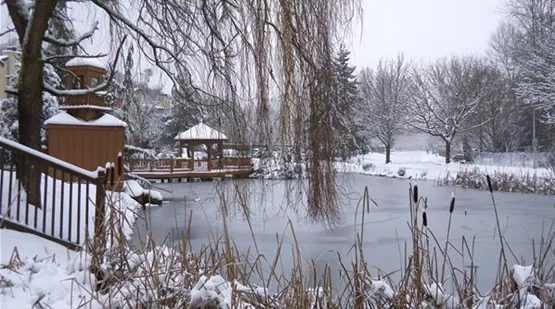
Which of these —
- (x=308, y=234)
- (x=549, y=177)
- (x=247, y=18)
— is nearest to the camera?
(x=247, y=18)

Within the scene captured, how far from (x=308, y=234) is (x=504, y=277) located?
5787mm

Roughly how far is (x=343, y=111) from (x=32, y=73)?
4174 mm

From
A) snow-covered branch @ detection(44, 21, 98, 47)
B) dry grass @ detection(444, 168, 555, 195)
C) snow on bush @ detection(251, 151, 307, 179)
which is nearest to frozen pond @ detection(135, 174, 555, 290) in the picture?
snow on bush @ detection(251, 151, 307, 179)

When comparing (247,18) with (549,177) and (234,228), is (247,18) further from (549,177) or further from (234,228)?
(549,177)

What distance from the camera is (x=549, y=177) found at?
54.4 feet

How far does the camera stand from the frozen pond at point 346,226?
141 inches

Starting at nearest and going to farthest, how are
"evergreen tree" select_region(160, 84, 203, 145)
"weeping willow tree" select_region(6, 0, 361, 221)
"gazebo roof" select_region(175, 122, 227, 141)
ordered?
"weeping willow tree" select_region(6, 0, 361, 221), "gazebo roof" select_region(175, 122, 227, 141), "evergreen tree" select_region(160, 84, 203, 145)

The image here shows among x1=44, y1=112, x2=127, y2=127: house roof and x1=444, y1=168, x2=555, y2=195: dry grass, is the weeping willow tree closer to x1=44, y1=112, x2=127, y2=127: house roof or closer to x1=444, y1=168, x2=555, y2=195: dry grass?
x1=44, y1=112, x2=127, y2=127: house roof

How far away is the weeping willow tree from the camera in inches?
121

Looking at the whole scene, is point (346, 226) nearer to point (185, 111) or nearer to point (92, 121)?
point (185, 111)

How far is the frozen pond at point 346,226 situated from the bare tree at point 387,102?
60.5ft

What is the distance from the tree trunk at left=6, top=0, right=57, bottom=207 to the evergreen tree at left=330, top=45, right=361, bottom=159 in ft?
11.6

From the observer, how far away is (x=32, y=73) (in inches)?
223

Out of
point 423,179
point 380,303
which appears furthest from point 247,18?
point 423,179
